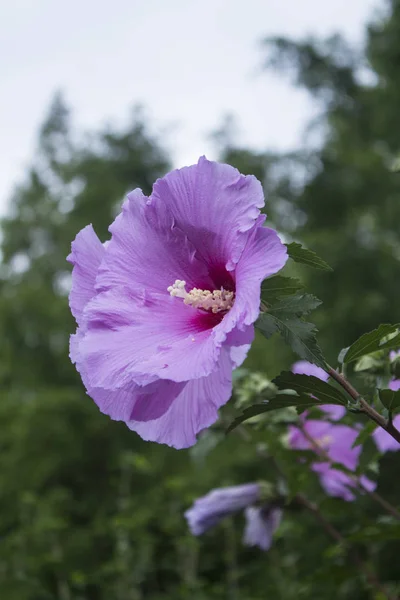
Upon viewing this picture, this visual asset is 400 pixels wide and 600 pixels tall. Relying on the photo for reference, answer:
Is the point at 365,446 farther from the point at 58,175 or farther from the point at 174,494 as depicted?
the point at 58,175

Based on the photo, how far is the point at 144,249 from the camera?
0.85 m

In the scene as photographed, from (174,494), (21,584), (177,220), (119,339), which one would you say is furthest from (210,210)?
(174,494)

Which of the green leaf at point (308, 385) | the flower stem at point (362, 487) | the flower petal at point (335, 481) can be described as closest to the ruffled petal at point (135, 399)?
the green leaf at point (308, 385)

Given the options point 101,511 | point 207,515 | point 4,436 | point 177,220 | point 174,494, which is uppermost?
point 177,220

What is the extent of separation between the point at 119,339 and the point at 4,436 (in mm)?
6111

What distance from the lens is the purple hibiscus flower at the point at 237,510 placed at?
62.6 inches

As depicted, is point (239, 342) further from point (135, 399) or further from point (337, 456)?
point (337, 456)

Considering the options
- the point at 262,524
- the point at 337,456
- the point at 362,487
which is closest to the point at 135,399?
the point at 362,487

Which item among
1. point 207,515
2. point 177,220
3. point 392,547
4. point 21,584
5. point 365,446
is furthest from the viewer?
point 392,547

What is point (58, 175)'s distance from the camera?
526 inches

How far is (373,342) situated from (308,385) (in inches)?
3.2

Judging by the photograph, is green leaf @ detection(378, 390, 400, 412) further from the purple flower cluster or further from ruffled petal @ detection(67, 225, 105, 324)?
the purple flower cluster

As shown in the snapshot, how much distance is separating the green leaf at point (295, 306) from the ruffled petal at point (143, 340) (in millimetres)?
74

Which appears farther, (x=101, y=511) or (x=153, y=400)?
(x=101, y=511)
